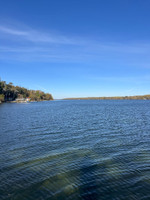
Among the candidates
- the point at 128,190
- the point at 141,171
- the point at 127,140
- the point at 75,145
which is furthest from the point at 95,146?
the point at 128,190

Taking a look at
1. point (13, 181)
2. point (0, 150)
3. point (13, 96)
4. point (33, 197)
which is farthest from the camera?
point (13, 96)

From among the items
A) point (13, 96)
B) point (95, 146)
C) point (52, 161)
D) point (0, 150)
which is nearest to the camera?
point (52, 161)

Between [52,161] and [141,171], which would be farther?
[52,161]

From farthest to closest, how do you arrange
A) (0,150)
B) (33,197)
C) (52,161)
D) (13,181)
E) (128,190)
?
(0,150)
(52,161)
(13,181)
(128,190)
(33,197)

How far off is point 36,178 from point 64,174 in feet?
7.90

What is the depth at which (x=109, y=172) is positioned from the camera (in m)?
13.6

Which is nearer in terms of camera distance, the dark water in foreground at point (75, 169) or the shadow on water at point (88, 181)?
the shadow on water at point (88, 181)

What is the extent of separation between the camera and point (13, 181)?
1224 cm

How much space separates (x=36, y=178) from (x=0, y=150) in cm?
908

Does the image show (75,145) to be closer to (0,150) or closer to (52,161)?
(52,161)

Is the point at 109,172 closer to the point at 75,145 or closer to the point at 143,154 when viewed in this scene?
the point at 143,154

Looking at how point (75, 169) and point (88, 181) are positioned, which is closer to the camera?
point (88, 181)

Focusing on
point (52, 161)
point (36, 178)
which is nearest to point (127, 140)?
point (52, 161)

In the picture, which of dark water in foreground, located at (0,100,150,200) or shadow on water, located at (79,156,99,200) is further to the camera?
dark water in foreground, located at (0,100,150,200)
